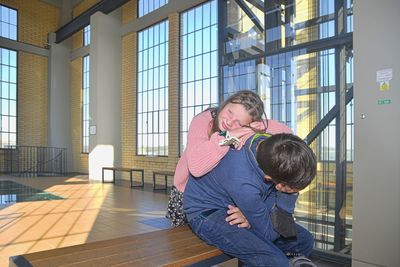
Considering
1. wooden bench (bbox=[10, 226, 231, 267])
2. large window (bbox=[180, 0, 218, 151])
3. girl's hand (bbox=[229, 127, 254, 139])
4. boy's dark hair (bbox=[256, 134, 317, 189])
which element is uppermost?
large window (bbox=[180, 0, 218, 151])

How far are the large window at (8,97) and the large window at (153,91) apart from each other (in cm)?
583

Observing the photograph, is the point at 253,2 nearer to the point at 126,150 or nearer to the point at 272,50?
the point at 272,50

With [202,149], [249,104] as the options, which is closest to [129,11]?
[249,104]

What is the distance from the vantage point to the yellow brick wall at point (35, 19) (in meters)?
13.3

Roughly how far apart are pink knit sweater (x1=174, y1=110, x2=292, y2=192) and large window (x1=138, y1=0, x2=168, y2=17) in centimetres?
874

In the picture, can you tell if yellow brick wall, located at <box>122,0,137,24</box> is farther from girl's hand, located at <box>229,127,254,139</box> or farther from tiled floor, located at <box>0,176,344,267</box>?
girl's hand, located at <box>229,127,254,139</box>

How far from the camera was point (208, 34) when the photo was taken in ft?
28.1

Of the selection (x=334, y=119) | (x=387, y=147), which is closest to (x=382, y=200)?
(x=387, y=147)

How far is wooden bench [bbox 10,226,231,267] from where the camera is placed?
1567mm

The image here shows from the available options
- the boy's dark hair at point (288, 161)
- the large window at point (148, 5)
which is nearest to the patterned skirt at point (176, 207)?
the boy's dark hair at point (288, 161)

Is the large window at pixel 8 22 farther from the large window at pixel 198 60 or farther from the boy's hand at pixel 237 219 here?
the boy's hand at pixel 237 219

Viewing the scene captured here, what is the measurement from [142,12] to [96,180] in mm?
5448

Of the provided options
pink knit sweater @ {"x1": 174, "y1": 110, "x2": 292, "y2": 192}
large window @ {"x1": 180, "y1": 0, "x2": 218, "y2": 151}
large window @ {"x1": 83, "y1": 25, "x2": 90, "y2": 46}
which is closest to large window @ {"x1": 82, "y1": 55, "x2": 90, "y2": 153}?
large window @ {"x1": 83, "y1": 25, "x2": 90, "y2": 46}

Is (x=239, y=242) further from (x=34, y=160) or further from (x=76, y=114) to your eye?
(x=34, y=160)
